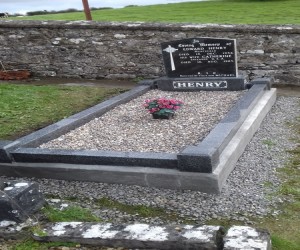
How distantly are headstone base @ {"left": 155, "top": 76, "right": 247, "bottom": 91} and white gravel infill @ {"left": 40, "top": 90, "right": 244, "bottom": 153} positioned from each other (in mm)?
340

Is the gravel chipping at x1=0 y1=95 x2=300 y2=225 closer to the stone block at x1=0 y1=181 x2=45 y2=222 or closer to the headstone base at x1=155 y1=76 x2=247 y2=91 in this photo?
the stone block at x1=0 y1=181 x2=45 y2=222

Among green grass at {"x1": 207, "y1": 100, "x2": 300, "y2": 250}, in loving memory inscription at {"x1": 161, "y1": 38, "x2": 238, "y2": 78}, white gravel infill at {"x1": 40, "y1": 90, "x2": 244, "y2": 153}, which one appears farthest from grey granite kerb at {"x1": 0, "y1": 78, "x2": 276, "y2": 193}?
in loving memory inscription at {"x1": 161, "y1": 38, "x2": 238, "y2": 78}

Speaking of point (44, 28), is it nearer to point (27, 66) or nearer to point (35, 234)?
point (27, 66)

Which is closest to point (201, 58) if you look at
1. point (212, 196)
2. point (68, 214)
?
point (212, 196)

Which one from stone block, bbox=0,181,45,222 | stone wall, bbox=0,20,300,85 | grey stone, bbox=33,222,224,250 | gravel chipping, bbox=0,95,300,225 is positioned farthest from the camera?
stone wall, bbox=0,20,300,85

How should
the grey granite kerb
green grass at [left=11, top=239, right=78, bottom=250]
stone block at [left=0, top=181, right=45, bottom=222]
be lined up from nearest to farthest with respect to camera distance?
1. green grass at [left=11, top=239, right=78, bottom=250]
2. stone block at [left=0, top=181, right=45, bottom=222]
3. the grey granite kerb

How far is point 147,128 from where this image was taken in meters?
7.25

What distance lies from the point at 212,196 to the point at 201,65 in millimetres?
4970

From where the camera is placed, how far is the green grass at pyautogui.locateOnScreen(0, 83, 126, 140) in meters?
8.16

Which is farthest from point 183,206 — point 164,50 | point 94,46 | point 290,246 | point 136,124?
point 94,46

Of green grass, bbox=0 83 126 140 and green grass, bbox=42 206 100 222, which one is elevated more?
green grass, bbox=42 206 100 222

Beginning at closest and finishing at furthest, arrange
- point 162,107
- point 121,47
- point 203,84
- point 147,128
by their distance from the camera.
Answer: point 147,128
point 162,107
point 203,84
point 121,47

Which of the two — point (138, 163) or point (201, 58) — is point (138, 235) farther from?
point (201, 58)

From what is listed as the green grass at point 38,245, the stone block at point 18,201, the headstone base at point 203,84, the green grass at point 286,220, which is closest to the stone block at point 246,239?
the green grass at point 286,220
